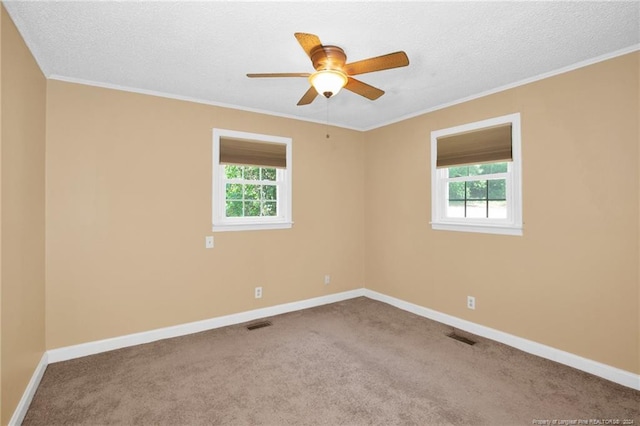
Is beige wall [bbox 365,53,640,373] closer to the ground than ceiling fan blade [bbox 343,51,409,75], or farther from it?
closer to the ground

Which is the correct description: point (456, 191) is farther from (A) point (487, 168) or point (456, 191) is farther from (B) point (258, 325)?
(B) point (258, 325)

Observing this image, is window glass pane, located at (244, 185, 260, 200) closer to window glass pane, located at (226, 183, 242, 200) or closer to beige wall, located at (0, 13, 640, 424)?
window glass pane, located at (226, 183, 242, 200)

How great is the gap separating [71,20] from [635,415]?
178 inches

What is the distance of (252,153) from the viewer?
387 centimetres

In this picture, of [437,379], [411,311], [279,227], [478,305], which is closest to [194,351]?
[279,227]

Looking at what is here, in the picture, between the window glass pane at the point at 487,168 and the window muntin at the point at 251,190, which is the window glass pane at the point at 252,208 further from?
the window glass pane at the point at 487,168

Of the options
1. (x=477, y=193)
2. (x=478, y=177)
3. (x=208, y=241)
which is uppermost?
(x=478, y=177)

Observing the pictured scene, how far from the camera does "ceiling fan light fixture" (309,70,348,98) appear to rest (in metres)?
2.04

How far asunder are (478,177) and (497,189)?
9.2 inches

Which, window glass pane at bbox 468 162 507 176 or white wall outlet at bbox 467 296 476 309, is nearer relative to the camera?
window glass pane at bbox 468 162 507 176

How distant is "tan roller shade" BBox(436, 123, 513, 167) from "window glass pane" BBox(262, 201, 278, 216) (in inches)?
83.3

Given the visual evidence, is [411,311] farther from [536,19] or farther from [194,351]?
[536,19]

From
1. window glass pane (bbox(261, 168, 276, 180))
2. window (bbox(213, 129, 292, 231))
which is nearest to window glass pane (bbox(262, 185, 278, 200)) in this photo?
window (bbox(213, 129, 292, 231))
